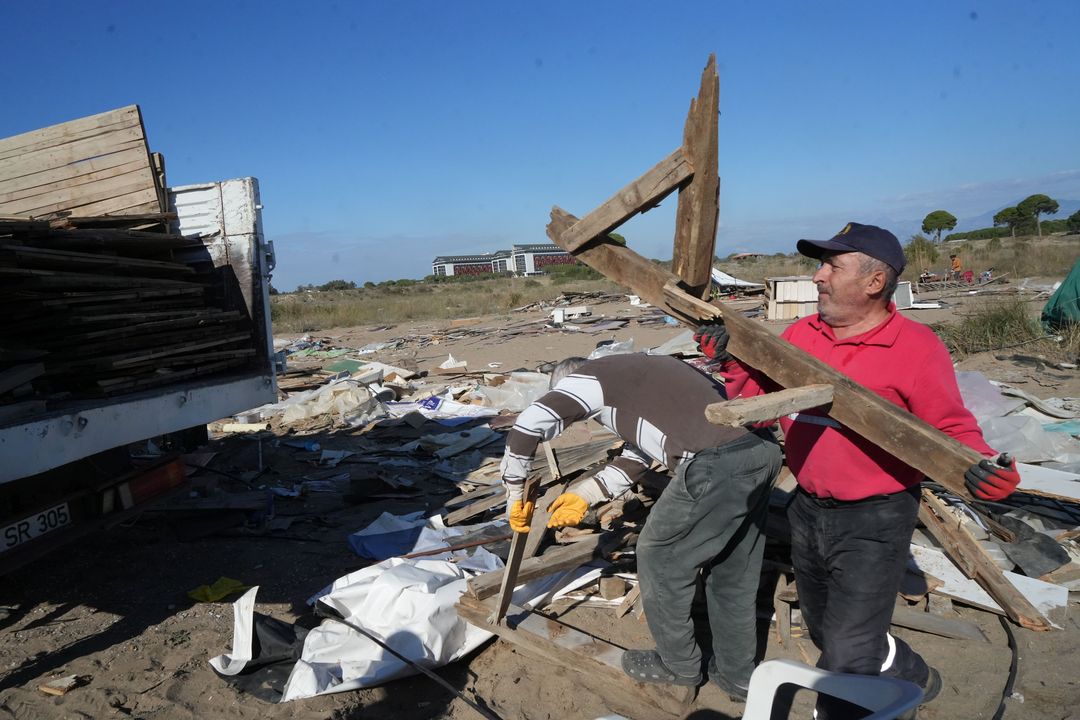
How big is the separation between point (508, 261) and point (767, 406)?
84351mm

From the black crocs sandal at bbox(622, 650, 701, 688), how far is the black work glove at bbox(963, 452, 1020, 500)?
172cm

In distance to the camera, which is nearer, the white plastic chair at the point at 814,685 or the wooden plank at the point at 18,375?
the white plastic chair at the point at 814,685

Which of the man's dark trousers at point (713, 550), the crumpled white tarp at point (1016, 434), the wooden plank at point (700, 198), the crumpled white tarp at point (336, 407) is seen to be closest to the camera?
the wooden plank at point (700, 198)

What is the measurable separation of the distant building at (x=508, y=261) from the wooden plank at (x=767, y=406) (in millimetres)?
68310

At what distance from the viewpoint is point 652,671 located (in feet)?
10.2

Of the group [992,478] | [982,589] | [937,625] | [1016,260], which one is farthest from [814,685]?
[1016,260]

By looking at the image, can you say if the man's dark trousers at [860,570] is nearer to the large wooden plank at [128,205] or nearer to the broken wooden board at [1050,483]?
the broken wooden board at [1050,483]

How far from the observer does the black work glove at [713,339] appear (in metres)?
2.43

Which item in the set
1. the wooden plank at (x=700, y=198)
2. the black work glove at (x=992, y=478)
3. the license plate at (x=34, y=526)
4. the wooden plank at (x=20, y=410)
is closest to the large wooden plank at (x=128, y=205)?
the wooden plank at (x=20, y=410)

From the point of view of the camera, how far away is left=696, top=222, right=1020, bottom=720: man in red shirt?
2.31 metres

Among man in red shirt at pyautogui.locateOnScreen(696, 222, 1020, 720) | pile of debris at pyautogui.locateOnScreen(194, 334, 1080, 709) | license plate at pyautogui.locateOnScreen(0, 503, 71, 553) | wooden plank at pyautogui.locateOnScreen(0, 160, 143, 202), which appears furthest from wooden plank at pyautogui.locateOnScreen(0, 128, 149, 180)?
man in red shirt at pyautogui.locateOnScreen(696, 222, 1020, 720)

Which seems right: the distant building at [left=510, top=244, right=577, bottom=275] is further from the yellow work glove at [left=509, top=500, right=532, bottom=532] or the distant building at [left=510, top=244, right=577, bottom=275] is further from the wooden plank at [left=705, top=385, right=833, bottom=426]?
the wooden plank at [left=705, top=385, right=833, bottom=426]

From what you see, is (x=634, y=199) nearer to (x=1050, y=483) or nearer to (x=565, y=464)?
(x=565, y=464)

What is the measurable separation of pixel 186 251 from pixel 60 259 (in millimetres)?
1200
